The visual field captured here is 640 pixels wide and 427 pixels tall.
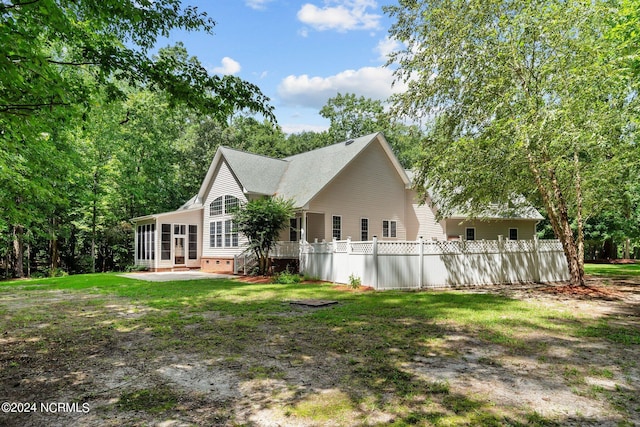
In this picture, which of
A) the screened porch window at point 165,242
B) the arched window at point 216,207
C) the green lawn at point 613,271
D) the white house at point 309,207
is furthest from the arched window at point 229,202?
the green lawn at point 613,271

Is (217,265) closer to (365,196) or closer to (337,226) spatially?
(337,226)

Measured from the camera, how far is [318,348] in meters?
5.52

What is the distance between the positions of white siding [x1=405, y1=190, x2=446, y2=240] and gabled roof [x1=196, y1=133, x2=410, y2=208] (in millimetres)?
1274

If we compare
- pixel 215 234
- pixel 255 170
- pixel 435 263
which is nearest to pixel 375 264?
pixel 435 263

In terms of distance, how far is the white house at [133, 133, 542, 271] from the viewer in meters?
19.4

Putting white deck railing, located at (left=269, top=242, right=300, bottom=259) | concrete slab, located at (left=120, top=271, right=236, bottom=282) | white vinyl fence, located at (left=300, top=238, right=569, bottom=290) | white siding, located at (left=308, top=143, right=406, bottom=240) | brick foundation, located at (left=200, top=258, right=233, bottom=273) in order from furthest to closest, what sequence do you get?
brick foundation, located at (left=200, top=258, right=233, bottom=273) < white siding, located at (left=308, top=143, right=406, bottom=240) < white deck railing, located at (left=269, top=242, right=300, bottom=259) < concrete slab, located at (left=120, top=271, right=236, bottom=282) < white vinyl fence, located at (left=300, top=238, right=569, bottom=290)

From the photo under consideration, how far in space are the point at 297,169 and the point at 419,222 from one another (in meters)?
7.97

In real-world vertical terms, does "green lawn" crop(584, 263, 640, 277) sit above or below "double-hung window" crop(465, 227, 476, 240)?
below

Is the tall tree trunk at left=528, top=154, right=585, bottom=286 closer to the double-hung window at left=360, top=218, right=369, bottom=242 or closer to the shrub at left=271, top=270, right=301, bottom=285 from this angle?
the shrub at left=271, top=270, right=301, bottom=285

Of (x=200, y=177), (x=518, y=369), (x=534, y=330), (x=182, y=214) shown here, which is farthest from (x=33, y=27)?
(x=200, y=177)

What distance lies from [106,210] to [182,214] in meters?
7.49

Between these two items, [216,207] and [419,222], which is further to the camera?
[419,222]

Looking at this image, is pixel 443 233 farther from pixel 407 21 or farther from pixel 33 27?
pixel 33 27

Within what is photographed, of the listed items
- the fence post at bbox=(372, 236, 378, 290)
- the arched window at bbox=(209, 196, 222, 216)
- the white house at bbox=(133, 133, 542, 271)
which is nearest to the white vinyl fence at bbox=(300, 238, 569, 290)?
the fence post at bbox=(372, 236, 378, 290)
